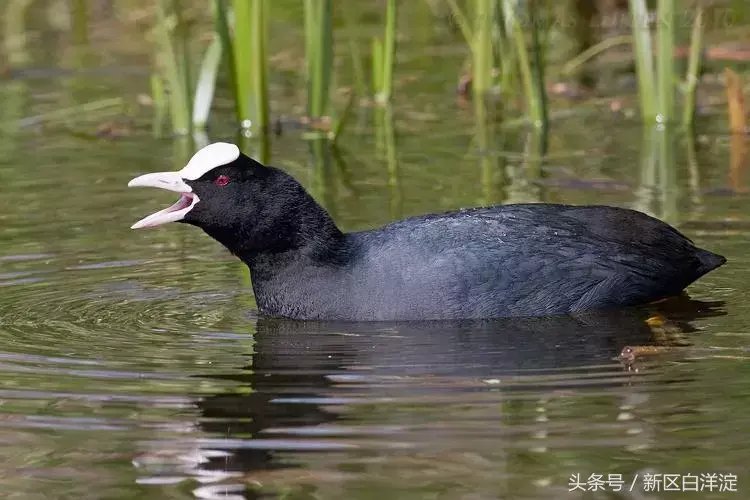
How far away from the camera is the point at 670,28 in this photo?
9016 mm

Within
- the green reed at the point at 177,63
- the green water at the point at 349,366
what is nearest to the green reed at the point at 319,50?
the green water at the point at 349,366

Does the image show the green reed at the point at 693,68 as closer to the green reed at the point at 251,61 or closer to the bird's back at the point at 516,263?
the green reed at the point at 251,61

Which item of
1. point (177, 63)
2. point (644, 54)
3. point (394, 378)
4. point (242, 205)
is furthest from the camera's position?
point (177, 63)

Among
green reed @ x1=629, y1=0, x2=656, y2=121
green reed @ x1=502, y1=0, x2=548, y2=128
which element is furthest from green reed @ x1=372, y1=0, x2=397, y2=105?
green reed @ x1=629, y1=0, x2=656, y2=121

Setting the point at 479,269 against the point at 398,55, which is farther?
the point at 398,55

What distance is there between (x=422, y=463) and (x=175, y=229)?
4263 mm

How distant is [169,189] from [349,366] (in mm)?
1216

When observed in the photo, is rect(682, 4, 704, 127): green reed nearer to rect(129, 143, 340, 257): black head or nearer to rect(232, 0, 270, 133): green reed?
rect(232, 0, 270, 133): green reed

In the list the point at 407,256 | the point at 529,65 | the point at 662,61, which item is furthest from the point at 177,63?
the point at 407,256

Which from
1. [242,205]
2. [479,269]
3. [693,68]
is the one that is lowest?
[479,269]

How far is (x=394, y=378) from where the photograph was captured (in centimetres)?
523

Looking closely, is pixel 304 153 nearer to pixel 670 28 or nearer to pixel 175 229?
pixel 175 229

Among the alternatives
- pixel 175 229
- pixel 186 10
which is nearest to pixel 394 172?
pixel 175 229

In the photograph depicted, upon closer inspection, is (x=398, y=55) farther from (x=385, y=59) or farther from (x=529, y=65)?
(x=529, y=65)
